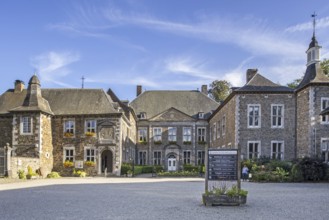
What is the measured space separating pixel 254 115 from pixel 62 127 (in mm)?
17095

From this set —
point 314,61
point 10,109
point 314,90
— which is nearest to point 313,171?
point 314,90

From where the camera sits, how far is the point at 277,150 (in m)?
31.0

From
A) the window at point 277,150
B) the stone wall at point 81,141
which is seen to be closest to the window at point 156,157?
the stone wall at point 81,141

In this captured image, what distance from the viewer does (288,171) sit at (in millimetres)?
25531

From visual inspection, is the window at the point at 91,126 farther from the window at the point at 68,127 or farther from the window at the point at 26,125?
the window at the point at 26,125

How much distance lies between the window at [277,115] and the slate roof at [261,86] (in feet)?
4.58

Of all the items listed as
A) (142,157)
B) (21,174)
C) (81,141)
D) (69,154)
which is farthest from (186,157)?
(21,174)

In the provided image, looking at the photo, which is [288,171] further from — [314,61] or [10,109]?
[10,109]

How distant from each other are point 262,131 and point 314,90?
521 centimetres

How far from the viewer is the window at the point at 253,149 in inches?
1220

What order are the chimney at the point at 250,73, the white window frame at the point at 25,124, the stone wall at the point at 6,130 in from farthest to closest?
the stone wall at the point at 6,130
the chimney at the point at 250,73
the white window frame at the point at 25,124

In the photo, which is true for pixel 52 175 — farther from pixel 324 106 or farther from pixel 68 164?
pixel 324 106

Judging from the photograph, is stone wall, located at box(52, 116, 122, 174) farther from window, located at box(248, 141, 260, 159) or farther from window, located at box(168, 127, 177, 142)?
window, located at box(168, 127, 177, 142)

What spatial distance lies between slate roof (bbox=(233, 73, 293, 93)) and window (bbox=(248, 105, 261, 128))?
1.39 meters
